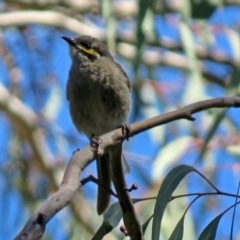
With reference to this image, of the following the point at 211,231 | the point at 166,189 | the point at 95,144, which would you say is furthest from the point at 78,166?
the point at 211,231

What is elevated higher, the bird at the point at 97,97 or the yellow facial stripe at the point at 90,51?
the yellow facial stripe at the point at 90,51

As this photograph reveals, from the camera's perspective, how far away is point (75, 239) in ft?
15.4

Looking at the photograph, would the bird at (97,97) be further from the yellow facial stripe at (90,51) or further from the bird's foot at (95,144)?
the bird's foot at (95,144)

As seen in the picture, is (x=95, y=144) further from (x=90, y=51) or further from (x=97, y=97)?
(x=90, y=51)

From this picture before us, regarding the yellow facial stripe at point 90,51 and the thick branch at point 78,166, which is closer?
the thick branch at point 78,166

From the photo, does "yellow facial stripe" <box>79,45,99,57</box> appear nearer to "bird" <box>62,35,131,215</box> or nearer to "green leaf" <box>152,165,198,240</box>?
"bird" <box>62,35,131,215</box>

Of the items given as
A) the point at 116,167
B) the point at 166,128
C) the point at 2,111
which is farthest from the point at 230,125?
the point at 116,167

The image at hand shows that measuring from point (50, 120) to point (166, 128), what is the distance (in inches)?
37.4

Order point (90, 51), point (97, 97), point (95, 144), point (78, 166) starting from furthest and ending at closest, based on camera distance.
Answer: point (90, 51) → point (97, 97) → point (95, 144) → point (78, 166)

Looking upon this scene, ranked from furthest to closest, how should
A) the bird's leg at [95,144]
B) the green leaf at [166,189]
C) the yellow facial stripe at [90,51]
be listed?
the yellow facial stripe at [90,51]
the green leaf at [166,189]
the bird's leg at [95,144]

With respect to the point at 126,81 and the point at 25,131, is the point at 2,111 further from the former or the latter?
the point at 126,81

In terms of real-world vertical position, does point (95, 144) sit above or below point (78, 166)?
above

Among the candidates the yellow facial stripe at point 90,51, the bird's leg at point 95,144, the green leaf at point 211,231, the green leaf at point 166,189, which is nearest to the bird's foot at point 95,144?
the bird's leg at point 95,144

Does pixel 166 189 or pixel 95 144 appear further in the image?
pixel 166 189
